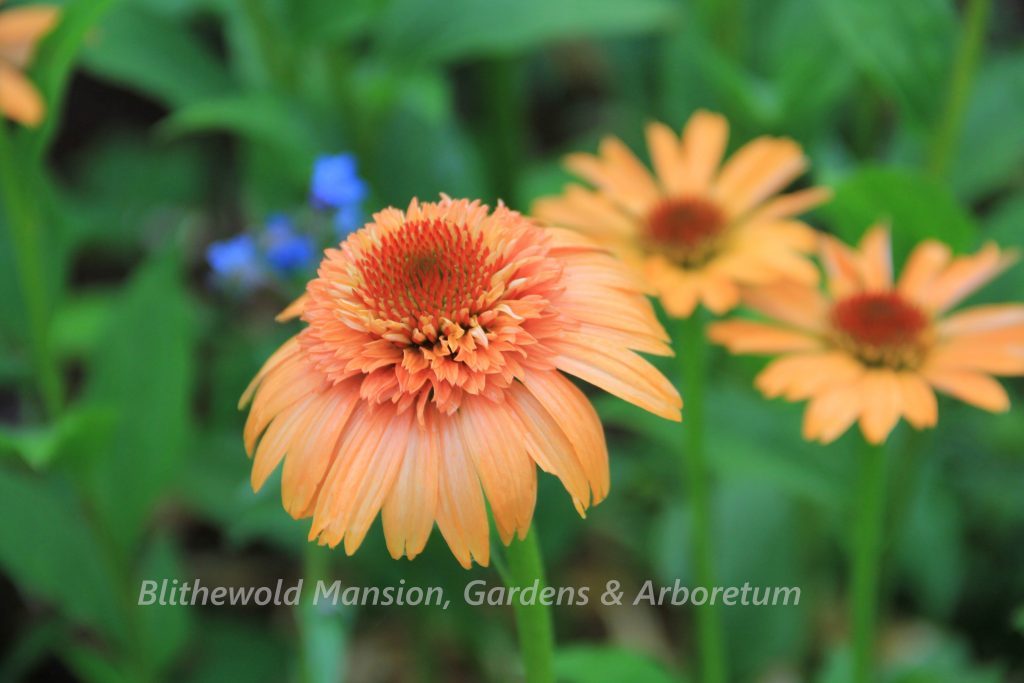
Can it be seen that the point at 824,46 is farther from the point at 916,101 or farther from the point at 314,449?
the point at 314,449

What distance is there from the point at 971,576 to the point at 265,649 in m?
1.12

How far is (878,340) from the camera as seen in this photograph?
99 cm

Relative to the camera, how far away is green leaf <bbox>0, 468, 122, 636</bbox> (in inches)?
52.5

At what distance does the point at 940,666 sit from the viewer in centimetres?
135

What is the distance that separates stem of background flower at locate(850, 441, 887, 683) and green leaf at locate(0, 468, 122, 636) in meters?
0.97

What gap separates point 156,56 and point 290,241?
0.57 metres

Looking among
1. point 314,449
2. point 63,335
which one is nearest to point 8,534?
→ point 63,335

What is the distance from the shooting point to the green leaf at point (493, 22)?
1.54 metres

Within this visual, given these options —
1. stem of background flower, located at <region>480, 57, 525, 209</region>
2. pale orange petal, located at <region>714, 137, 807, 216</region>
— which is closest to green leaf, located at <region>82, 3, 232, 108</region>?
stem of background flower, located at <region>480, 57, 525, 209</region>

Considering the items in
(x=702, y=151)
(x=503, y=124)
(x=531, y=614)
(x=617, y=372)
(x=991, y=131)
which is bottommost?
(x=531, y=614)

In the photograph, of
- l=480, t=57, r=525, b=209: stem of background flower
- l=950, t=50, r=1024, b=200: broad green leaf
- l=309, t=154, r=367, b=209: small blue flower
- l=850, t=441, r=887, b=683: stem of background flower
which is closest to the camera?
l=850, t=441, r=887, b=683: stem of background flower

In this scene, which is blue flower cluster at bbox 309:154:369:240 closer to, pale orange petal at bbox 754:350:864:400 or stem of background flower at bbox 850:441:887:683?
pale orange petal at bbox 754:350:864:400

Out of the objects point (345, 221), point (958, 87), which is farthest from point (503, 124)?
point (958, 87)

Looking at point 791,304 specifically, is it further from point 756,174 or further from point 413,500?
point 413,500
